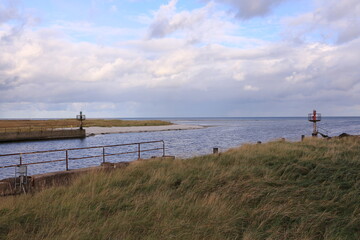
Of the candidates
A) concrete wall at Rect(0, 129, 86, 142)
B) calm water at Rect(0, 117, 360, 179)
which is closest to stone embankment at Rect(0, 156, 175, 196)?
calm water at Rect(0, 117, 360, 179)

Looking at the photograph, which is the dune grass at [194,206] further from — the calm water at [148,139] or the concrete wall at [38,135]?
the concrete wall at [38,135]

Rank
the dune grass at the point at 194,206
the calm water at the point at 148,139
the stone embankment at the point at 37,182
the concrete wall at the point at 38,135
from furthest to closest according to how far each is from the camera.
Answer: the concrete wall at the point at 38,135
the calm water at the point at 148,139
the stone embankment at the point at 37,182
the dune grass at the point at 194,206

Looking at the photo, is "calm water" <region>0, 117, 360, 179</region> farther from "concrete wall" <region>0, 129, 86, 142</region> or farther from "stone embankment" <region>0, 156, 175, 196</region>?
"stone embankment" <region>0, 156, 175, 196</region>

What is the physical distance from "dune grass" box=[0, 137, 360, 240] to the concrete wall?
49511mm

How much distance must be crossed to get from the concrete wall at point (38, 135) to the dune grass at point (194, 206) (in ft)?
162

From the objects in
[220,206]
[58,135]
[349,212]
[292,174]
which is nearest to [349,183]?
[292,174]

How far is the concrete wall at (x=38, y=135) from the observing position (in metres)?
52.6

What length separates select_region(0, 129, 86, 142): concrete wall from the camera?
52619mm

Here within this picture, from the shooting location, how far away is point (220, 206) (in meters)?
6.93

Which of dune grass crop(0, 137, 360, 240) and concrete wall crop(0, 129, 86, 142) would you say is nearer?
dune grass crop(0, 137, 360, 240)

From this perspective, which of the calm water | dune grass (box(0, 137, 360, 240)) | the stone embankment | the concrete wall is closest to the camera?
dune grass (box(0, 137, 360, 240))

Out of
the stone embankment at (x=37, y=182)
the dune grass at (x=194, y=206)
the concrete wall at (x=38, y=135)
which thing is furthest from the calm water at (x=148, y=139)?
the dune grass at (x=194, y=206)

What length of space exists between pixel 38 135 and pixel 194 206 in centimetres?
5548

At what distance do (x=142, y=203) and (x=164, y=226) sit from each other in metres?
1.37
